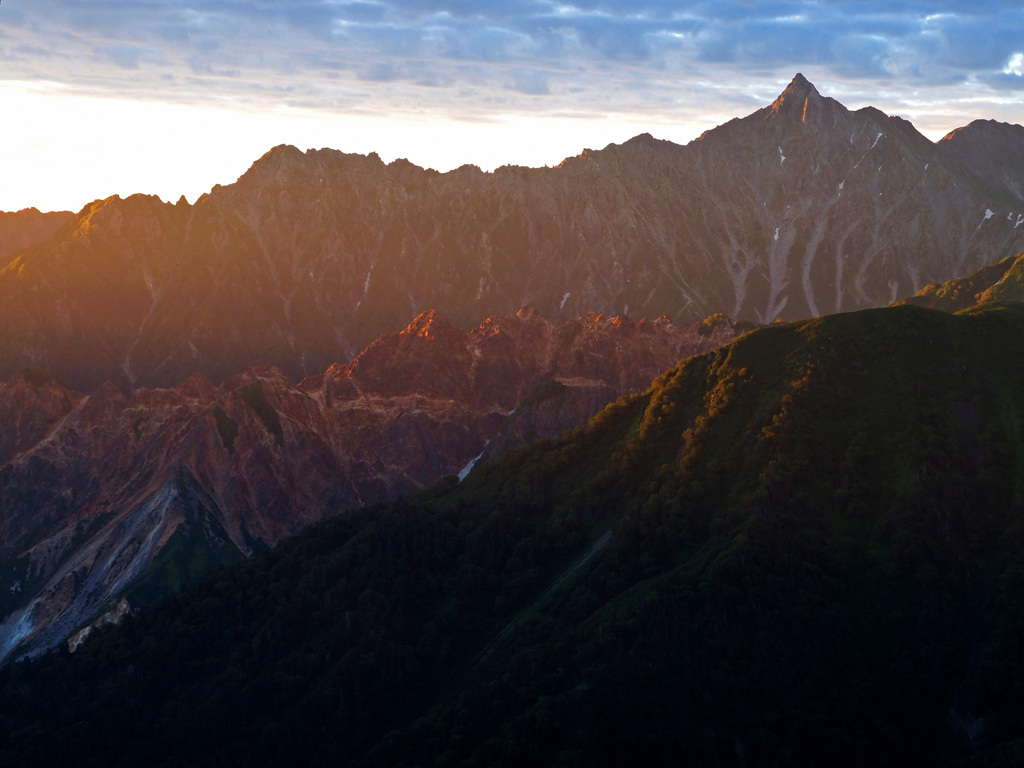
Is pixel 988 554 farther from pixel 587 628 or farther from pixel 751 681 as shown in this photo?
pixel 587 628

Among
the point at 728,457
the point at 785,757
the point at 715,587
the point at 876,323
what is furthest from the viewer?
the point at 876,323

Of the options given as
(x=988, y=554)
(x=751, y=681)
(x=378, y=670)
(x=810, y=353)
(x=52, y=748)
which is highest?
(x=810, y=353)

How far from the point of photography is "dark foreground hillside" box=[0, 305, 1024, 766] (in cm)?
12538

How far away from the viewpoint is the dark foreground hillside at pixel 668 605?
12538 cm

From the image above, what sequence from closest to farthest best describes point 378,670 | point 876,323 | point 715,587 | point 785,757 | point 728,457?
point 785,757 < point 715,587 < point 378,670 < point 728,457 < point 876,323

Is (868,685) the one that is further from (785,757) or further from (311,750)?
(311,750)

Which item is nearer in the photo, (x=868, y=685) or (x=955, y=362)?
(x=868, y=685)

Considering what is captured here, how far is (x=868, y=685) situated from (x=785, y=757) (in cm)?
1312

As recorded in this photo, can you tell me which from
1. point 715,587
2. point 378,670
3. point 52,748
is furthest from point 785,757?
point 52,748

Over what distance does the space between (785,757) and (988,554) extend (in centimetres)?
3766

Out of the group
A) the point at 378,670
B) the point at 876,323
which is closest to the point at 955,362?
the point at 876,323

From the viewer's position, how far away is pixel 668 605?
5300 inches

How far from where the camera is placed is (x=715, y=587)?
5340 inches

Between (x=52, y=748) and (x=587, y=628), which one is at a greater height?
(x=587, y=628)
